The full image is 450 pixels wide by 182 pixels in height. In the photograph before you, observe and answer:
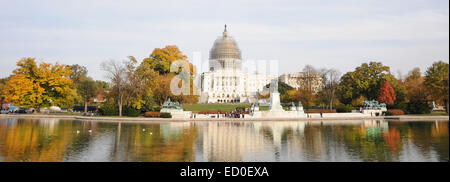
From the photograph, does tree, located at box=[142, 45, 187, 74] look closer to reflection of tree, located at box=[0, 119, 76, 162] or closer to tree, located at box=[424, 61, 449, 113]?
reflection of tree, located at box=[0, 119, 76, 162]

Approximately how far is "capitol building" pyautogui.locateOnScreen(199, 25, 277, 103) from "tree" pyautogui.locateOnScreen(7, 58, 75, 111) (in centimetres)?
7193

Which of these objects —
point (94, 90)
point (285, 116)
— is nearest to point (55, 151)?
point (285, 116)

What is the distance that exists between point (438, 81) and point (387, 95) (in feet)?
24.8

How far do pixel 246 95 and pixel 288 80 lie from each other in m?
43.5

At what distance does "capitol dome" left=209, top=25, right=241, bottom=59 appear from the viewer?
119000 mm

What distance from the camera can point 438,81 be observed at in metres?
43.6

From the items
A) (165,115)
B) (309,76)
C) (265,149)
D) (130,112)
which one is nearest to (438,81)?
(309,76)

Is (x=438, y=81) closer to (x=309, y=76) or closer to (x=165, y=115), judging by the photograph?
(x=309, y=76)

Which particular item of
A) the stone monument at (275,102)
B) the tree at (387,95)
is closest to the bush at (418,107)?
the tree at (387,95)

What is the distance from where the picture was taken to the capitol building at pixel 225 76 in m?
120

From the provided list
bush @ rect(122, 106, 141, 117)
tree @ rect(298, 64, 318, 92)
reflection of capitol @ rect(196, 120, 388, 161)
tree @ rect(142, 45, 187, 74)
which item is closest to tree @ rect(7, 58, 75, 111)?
bush @ rect(122, 106, 141, 117)

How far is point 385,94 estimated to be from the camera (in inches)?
1967
